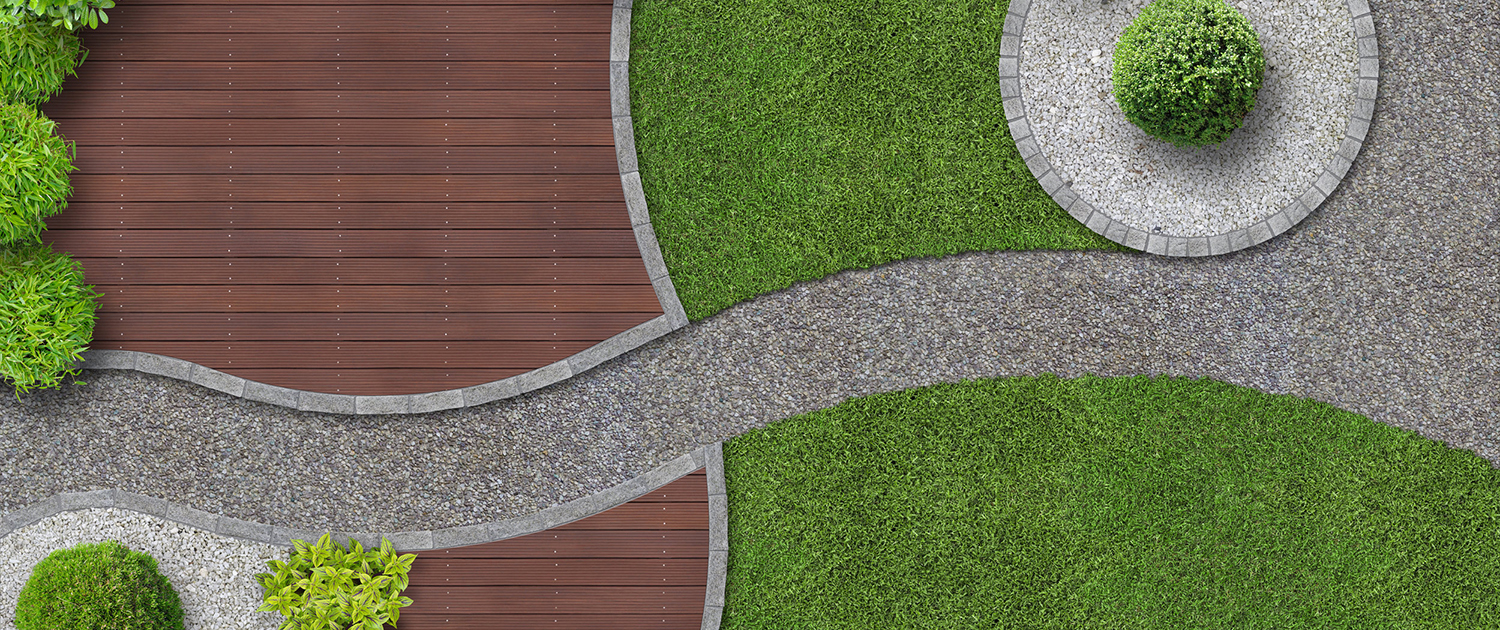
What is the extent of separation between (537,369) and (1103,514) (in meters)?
4.08

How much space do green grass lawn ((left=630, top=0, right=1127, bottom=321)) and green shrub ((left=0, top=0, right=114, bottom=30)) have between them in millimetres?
3633

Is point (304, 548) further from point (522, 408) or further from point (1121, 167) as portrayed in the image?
point (1121, 167)

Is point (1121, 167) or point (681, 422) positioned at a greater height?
point (1121, 167)

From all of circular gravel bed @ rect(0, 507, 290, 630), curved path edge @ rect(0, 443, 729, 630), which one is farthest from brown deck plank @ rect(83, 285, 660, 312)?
circular gravel bed @ rect(0, 507, 290, 630)

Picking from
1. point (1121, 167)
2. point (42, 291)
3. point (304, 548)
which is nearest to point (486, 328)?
point (304, 548)

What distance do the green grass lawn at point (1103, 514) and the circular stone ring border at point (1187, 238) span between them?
0.98 meters

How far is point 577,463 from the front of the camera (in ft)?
19.9

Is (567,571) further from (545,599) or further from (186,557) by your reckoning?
(186,557)

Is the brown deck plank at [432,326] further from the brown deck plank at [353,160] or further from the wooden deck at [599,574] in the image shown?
the wooden deck at [599,574]

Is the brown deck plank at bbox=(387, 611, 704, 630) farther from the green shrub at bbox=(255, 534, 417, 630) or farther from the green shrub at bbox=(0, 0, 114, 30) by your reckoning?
the green shrub at bbox=(0, 0, 114, 30)

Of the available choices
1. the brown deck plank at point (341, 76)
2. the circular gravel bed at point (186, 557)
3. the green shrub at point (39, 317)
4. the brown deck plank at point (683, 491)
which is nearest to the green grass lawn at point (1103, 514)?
the brown deck plank at point (683, 491)

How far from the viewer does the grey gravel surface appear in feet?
19.6

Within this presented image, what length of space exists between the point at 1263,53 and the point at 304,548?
749 cm

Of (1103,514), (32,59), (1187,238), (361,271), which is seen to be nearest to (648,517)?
(361,271)
